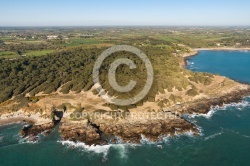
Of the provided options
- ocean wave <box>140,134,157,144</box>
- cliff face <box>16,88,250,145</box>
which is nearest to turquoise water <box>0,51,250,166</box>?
ocean wave <box>140,134,157,144</box>

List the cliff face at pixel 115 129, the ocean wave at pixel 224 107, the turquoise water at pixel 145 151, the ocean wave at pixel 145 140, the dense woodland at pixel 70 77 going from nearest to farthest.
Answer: the turquoise water at pixel 145 151, the ocean wave at pixel 145 140, the cliff face at pixel 115 129, the ocean wave at pixel 224 107, the dense woodland at pixel 70 77

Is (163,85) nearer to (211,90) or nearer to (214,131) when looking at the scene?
(211,90)

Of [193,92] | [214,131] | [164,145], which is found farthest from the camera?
[193,92]

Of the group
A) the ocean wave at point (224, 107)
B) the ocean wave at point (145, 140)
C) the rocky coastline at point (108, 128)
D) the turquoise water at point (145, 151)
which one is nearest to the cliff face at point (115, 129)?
the rocky coastline at point (108, 128)

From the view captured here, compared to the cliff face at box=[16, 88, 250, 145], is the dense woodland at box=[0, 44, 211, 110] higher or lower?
higher

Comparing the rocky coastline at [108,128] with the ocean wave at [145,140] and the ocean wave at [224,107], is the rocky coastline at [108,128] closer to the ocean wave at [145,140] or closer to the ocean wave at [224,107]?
the ocean wave at [145,140]

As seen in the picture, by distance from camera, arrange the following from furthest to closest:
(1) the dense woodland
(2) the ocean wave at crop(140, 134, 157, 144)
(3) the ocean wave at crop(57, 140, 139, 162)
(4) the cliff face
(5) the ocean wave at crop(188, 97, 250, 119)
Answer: (1) the dense woodland → (5) the ocean wave at crop(188, 97, 250, 119) → (4) the cliff face → (2) the ocean wave at crop(140, 134, 157, 144) → (3) the ocean wave at crop(57, 140, 139, 162)

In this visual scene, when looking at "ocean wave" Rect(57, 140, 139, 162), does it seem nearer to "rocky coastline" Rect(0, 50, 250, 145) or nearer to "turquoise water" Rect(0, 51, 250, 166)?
"turquoise water" Rect(0, 51, 250, 166)

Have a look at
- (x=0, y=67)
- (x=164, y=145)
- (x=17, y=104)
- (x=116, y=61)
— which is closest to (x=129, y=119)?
(x=164, y=145)

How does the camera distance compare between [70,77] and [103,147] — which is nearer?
[103,147]

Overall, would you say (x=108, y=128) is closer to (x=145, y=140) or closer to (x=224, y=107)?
(x=145, y=140)

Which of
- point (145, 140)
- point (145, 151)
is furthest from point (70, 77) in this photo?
point (145, 151)
